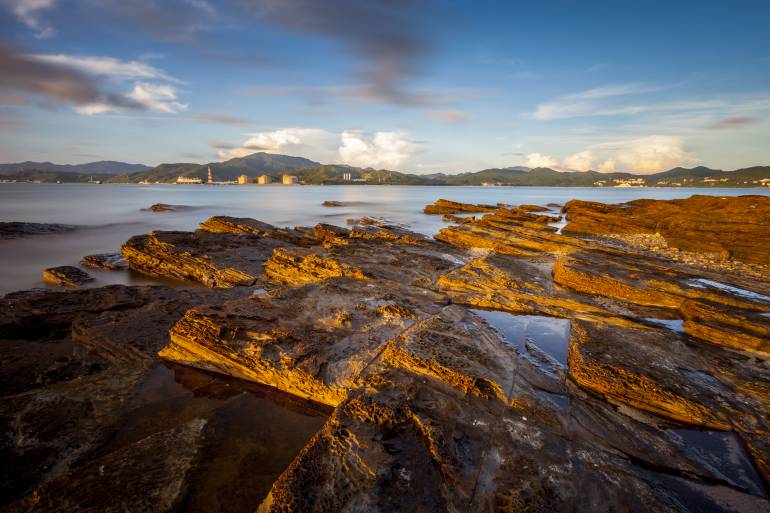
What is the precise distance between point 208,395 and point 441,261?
9.18 metres

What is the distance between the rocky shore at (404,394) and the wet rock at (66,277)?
4385mm

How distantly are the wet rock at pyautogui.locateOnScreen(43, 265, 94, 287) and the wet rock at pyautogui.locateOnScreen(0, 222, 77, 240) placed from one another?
11.9 m

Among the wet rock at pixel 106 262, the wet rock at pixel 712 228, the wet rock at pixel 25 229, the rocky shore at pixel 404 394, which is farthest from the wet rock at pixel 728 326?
the wet rock at pixel 25 229

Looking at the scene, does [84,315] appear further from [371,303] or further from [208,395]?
[371,303]

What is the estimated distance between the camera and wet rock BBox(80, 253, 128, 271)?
14.6 meters

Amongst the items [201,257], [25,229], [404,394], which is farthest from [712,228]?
[25,229]

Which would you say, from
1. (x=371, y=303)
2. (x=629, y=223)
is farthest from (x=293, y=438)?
(x=629, y=223)

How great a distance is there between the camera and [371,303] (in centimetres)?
776

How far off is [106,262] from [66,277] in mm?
3129

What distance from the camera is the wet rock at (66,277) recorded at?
12.1 metres

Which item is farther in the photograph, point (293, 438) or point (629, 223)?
point (629, 223)

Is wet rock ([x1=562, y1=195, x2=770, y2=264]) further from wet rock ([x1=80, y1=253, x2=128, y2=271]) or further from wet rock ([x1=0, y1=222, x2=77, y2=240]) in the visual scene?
wet rock ([x1=0, y1=222, x2=77, y2=240])

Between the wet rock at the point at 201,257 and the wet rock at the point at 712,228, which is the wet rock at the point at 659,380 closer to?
the wet rock at the point at 201,257

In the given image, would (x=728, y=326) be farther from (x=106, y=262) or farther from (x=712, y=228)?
(x=106, y=262)
